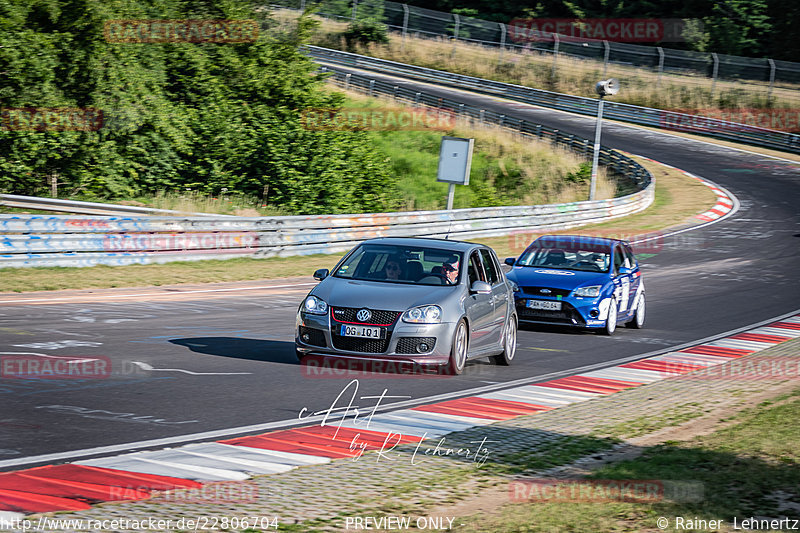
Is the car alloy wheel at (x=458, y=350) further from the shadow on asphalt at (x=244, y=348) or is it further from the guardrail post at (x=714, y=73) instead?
the guardrail post at (x=714, y=73)

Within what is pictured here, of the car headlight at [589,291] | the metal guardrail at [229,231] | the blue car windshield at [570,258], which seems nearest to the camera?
the car headlight at [589,291]

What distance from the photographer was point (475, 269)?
12344 mm

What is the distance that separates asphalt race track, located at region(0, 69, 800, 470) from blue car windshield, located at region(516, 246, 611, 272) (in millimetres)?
1190

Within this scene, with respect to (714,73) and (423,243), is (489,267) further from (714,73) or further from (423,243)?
(714,73)

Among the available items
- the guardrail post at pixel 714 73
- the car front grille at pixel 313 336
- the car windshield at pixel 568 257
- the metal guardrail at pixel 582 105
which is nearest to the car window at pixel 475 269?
the car front grille at pixel 313 336

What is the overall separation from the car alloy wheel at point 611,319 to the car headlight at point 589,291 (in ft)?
1.23

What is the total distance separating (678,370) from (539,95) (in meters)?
55.5

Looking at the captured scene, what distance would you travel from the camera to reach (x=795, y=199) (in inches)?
1679

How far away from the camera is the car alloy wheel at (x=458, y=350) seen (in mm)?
11125

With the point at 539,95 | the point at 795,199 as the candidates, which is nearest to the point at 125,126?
the point at 795,199

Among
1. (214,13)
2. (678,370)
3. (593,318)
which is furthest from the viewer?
(214,13)

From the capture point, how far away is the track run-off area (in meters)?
7.60

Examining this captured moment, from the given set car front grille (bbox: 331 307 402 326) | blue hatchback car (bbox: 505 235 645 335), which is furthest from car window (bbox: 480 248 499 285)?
car front grille (bbox: 331 307 402 326)

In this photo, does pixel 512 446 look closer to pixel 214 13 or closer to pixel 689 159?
pixel 214 13
